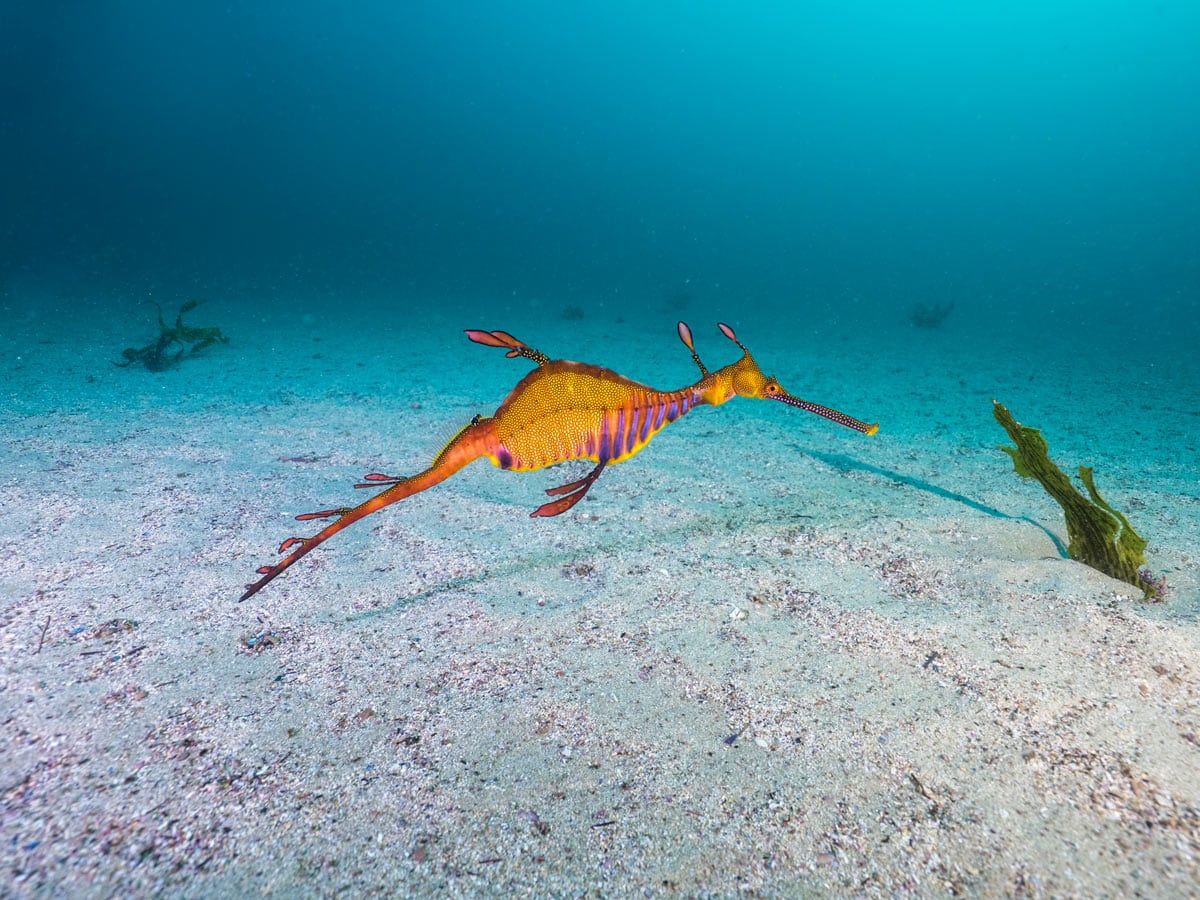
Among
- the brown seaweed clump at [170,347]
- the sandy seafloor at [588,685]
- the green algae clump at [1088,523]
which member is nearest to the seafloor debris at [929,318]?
the sandy seafloor at [588,685]

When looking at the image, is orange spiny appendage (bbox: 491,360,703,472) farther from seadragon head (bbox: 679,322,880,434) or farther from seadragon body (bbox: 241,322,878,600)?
seadragon head (bbox: 679,322,880,434)

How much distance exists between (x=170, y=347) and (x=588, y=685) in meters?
12.3

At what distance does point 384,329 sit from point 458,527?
1323 centimetres

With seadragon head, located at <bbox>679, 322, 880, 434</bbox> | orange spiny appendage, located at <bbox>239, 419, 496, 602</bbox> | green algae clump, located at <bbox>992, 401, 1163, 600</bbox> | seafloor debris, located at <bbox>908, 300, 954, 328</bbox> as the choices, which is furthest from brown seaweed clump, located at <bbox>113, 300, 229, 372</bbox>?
seafloor debris, located at <bbox>908, 300, 954, 328</bbox>

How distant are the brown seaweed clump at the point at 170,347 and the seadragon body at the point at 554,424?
1030cm

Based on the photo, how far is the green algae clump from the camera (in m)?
3.05

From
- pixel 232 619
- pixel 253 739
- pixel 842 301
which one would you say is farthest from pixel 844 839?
pixel 842 301

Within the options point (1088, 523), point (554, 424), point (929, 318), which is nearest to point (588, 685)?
point (554, 424)

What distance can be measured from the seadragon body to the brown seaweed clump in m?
10.3

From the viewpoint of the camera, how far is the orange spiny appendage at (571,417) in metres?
1.48

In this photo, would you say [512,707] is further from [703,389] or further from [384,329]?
[384,329]

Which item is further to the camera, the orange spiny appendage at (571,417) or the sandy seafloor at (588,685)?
the sandy seafloor at (588,685)

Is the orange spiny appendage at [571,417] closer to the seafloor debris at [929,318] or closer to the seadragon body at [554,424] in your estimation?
the seadragon body at [554,424]

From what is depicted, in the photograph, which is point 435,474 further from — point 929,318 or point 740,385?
point 929,318
